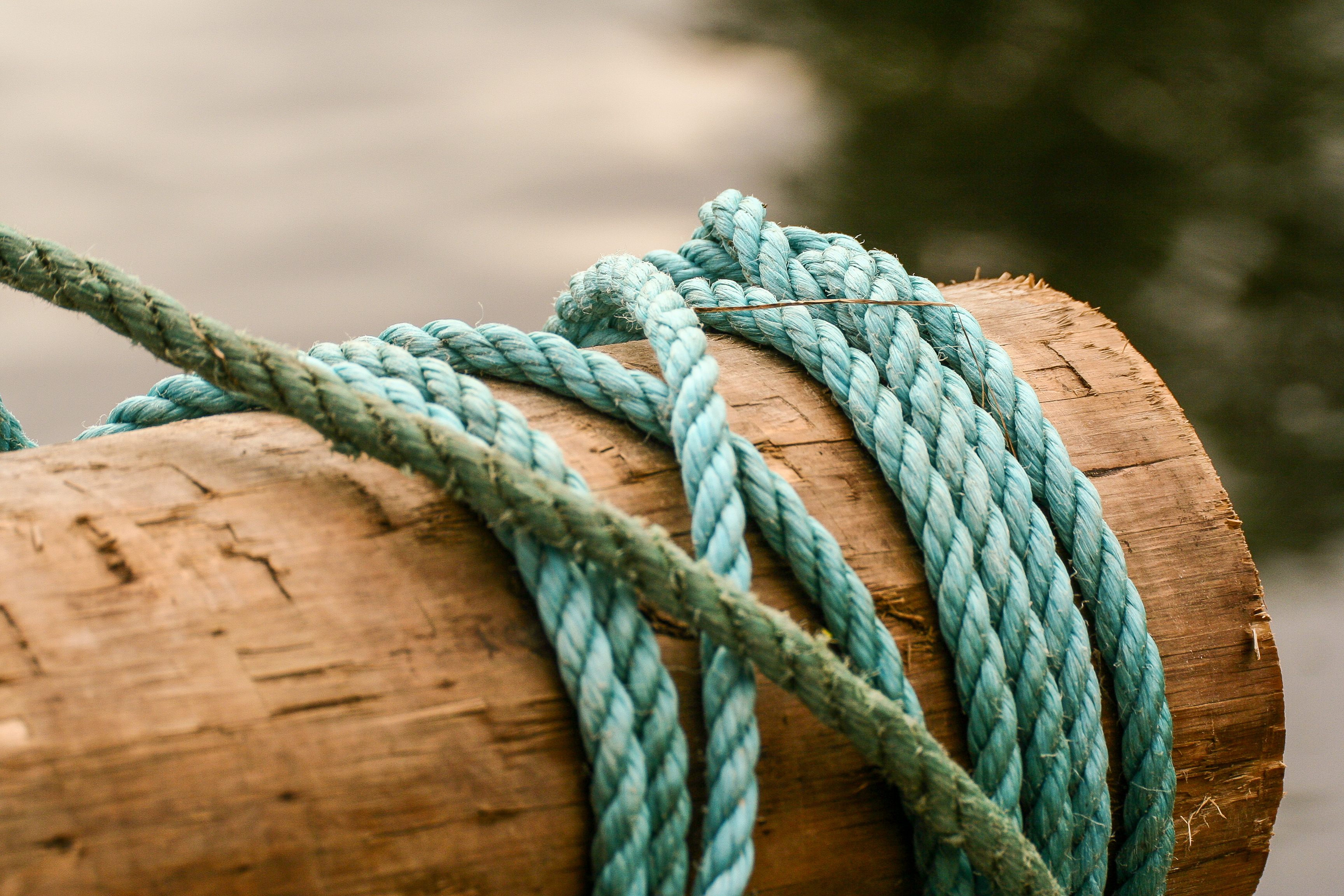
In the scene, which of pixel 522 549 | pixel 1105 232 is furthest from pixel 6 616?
pixel 1105 232

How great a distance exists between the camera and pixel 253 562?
579 millimetres

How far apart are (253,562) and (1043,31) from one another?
259 centimetres

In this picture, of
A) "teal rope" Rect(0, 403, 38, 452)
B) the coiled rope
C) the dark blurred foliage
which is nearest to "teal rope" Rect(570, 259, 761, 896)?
the coiled rope

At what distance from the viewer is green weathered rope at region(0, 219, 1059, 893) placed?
22.8 inches

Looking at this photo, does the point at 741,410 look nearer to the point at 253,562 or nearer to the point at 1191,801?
the point at 253,562

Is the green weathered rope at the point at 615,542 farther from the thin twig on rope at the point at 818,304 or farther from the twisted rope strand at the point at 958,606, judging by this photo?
the thin twig on rope at the point at 818,304

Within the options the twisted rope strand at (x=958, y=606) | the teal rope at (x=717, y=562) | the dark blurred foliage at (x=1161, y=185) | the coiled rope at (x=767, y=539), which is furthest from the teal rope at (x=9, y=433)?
the dark blurred foliage at (x=1161, y=185)

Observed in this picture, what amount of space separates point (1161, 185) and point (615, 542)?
7.75 ft

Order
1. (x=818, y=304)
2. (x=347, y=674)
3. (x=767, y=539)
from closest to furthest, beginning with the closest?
(x=347, y=674)
(x=767, y=539)
(x=818, y=304)

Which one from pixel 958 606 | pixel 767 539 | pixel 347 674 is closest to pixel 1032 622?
pixel 958 606

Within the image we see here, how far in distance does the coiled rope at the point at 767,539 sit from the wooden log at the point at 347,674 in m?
0.02

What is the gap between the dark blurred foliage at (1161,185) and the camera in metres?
2.41

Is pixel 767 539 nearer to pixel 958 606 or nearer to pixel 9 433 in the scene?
pixel 958 606

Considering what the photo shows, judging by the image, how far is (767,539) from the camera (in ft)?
2.16
